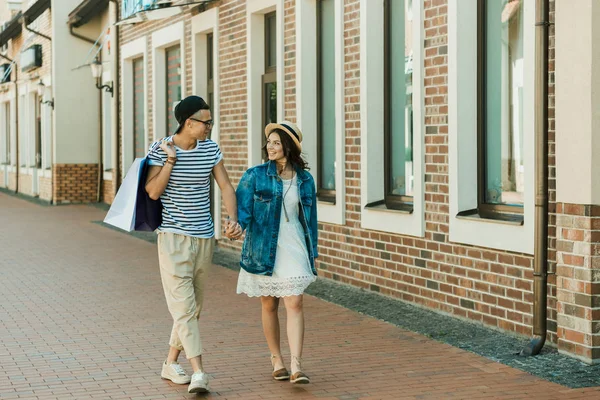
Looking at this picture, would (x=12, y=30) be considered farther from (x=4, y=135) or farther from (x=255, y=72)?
(x=255, y=72)

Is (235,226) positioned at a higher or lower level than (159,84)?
lower

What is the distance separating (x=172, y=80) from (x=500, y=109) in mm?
10229

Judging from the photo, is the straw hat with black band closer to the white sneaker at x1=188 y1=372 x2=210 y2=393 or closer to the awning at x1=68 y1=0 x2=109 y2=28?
the white sneaker at x1=188 y1=372 x2=210 y2=393

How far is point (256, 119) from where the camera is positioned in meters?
14.1

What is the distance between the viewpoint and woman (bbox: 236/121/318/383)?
6.79 meters

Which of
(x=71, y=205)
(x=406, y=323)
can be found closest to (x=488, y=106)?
(x=406, y=323)

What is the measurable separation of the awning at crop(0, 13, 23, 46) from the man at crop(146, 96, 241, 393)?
2608cm

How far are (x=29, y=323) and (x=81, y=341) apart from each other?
42.2 inches

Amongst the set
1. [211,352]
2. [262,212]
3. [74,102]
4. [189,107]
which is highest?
[74,102]

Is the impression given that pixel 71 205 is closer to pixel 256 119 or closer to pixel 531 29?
pixel 256 119

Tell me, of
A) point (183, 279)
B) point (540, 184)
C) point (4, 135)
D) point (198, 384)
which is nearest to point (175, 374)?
point (198, 384)

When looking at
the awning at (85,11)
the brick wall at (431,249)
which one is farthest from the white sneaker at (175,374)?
the awning at (85,11)

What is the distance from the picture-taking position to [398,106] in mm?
10539

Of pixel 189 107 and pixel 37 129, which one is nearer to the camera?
pixel 189 107
